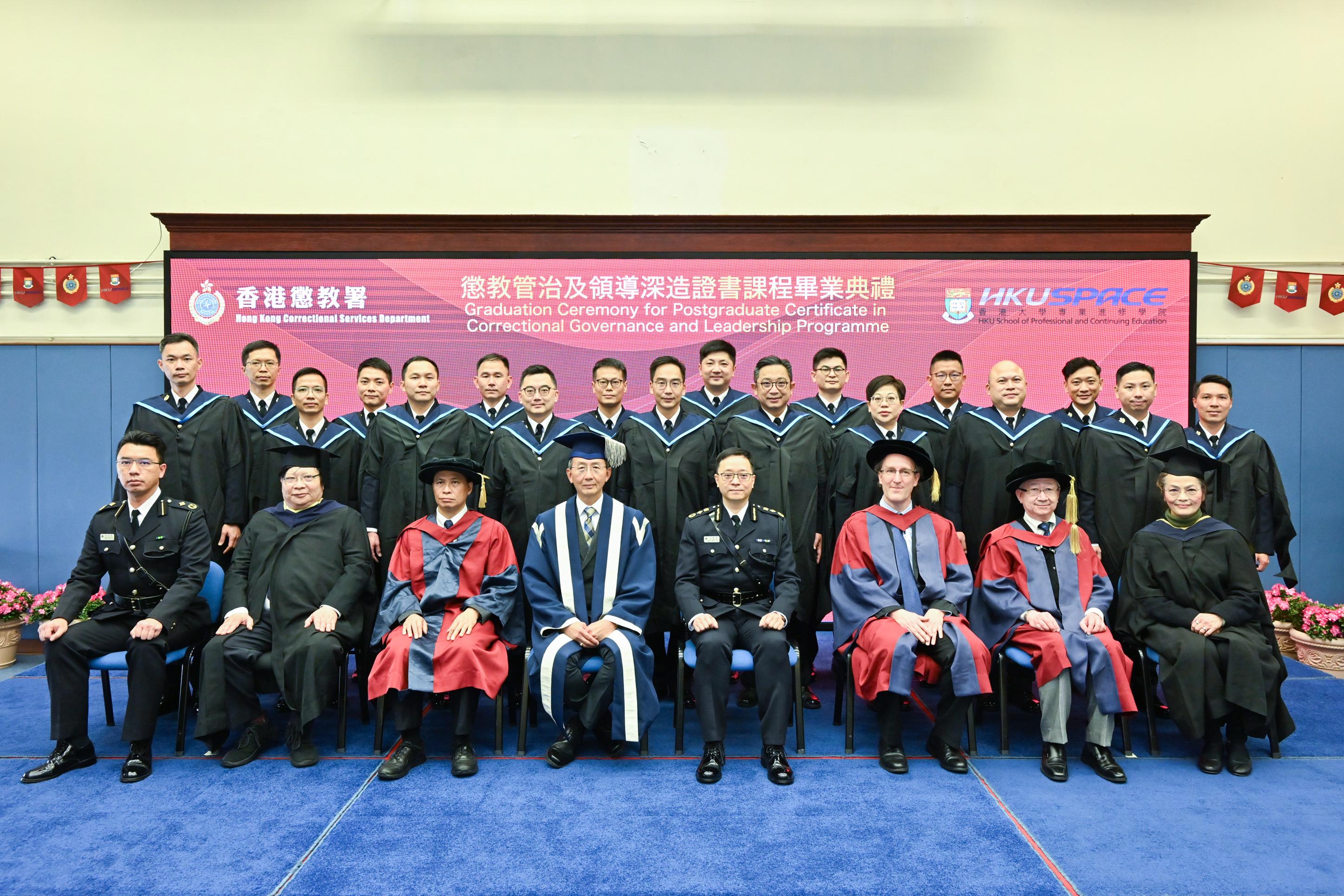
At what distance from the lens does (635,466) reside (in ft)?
12.9

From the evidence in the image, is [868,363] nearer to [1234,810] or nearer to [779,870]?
[1234,810]

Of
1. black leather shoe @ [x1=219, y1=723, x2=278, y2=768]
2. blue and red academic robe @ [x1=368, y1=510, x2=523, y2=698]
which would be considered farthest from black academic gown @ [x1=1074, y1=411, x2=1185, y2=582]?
black leather shoe @ [x1=219, y1=723, x2=278, y2=768]

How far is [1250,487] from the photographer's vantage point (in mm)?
3865

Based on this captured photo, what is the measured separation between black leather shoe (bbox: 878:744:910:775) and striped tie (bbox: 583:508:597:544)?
1.51 m

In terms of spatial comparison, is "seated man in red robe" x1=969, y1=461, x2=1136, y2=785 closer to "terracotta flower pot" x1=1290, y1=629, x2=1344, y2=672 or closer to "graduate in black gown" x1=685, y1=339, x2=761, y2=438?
"graduate in black gown" x1=685, y1=339, x2=761, y2=438

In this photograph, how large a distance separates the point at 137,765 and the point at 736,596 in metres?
2.49

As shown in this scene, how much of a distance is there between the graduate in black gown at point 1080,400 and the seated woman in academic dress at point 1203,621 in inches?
24.3

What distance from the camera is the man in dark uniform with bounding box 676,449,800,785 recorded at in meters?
3.00

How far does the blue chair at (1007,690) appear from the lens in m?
3.11

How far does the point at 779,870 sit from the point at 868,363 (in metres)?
3.57

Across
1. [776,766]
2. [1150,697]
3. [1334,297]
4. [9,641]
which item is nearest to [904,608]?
[776,766]

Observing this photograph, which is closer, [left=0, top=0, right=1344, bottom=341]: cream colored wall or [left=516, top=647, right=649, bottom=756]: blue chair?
[left=516, top=647, right=649, bottom=756]: blue chair

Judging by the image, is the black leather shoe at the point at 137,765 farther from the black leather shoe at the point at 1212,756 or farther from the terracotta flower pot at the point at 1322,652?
the terracotta flower pot at the point at 1322,652

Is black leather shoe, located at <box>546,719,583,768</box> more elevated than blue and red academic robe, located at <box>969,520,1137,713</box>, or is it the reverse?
blue and red academic robe, located at <box>969,520,1137,713</box>
